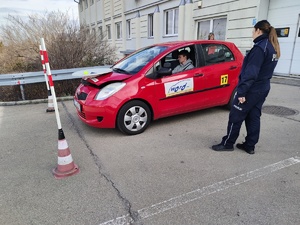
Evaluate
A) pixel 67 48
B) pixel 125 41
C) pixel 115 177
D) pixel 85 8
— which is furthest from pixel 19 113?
pixel 85 8

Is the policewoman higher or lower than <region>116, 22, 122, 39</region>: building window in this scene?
lower

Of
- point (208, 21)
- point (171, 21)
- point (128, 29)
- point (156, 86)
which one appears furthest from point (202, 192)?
point (128, 29)

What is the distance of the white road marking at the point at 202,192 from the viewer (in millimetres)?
2281

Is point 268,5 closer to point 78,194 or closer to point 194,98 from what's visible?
point 194,98

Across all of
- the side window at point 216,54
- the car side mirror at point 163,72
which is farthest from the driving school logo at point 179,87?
the side window at point 216,54

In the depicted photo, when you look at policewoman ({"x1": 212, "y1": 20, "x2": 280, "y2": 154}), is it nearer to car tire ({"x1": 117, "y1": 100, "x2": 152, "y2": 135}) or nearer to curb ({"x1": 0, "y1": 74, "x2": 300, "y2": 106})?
car tire ({"x1": 117, "y1": 100, "x2": 152, "y2": 135})

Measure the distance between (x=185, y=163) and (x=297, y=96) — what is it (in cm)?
507

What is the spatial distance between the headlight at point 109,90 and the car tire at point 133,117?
31 centimetres

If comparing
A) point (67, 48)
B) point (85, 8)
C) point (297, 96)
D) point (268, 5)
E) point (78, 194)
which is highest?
point (85, 8)

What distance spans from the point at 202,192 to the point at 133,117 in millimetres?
1975

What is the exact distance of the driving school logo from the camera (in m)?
4.38

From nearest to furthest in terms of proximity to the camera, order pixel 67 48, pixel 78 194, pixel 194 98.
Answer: pixel 78 194 → pixel 194 98 → pixel 67 48

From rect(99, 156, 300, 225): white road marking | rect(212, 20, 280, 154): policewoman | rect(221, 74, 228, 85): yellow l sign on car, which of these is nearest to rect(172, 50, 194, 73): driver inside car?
rect(221, 74, 228, 85): yellow l sign on car

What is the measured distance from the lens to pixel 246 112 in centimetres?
332
